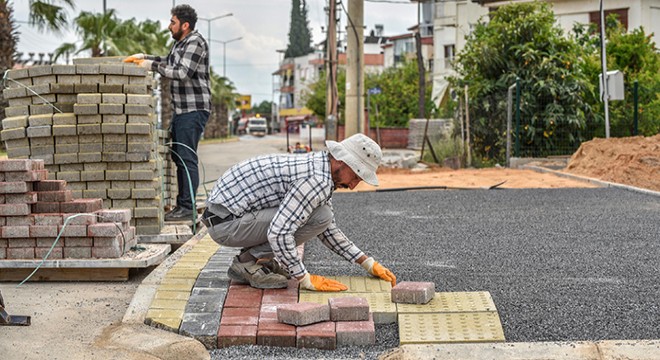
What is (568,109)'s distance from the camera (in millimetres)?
19266

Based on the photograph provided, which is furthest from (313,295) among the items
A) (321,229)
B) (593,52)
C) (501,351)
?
(593,52)

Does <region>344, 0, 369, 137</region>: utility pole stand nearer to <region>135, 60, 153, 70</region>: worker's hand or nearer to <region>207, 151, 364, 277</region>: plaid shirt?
<region>135, 60, 153, 70</region>: worker's hand

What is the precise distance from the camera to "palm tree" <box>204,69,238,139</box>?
2537 inches

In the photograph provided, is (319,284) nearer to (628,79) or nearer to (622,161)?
(622,161)

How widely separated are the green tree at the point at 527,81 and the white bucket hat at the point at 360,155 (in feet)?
46.7

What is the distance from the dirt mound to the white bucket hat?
943 cm

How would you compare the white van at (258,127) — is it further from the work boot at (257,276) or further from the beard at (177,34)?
the work boot at (257,276)

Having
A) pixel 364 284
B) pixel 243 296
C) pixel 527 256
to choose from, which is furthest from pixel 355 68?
pixel 243 296

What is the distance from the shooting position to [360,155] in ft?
16.9

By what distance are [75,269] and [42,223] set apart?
37cm

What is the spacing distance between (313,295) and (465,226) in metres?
4.02

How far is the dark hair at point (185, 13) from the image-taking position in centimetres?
836

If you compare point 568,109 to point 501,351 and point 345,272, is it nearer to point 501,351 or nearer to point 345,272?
point 345,272

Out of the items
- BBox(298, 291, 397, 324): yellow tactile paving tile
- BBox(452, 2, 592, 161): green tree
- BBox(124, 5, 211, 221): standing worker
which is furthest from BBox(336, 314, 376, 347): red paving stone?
BBox(452, 2, 592, 161): green tree
